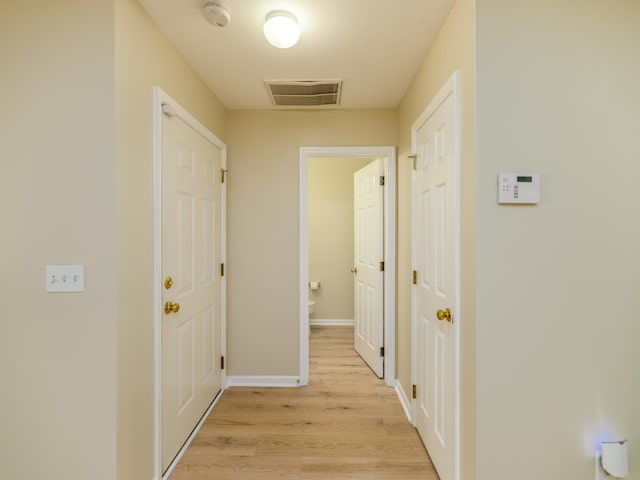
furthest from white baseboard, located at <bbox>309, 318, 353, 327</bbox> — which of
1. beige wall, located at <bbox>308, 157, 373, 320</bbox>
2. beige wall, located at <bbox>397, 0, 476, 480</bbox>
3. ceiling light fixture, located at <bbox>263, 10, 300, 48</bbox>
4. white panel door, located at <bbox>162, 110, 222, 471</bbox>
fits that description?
ceiling light fixture, located at <bbox>263, 10, 300, 48</bbox>

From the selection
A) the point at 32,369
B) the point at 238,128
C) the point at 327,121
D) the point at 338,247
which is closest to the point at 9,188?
the point at 32,369

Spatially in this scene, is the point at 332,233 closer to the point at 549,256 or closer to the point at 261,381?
the point at 261,381

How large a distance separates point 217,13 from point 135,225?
1.11 metres

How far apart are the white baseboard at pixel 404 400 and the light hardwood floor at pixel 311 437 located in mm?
37

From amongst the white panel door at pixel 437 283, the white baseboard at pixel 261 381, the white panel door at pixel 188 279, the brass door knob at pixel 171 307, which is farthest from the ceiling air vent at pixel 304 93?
the white baseboard at pixel 261 381

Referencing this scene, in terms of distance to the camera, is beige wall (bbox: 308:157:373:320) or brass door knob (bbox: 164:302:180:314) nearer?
brass door knob (bbox: 164:302:180:314)

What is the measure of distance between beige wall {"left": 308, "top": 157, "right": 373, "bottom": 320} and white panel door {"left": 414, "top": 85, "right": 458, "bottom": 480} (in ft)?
8.13

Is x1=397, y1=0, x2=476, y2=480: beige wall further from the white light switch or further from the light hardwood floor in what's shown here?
the white light switch

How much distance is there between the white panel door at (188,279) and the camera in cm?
186

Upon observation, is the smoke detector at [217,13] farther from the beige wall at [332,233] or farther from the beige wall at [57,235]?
the beige wall at [332,233]

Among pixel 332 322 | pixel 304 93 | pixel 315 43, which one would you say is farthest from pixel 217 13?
pixel 332 322

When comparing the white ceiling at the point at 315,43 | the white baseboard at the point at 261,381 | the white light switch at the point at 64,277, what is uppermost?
the white ceiling at the point at 315,43

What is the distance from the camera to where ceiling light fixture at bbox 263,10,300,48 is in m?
1.61

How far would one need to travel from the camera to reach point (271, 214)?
2.91 m
